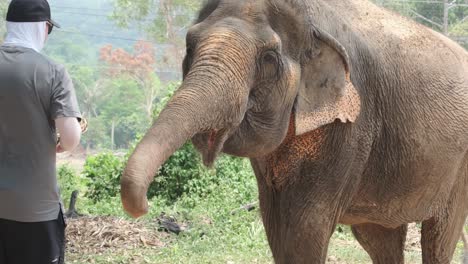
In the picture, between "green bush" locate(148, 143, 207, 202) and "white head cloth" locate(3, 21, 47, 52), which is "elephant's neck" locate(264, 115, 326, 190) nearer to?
"white head cloth" locate(3, 21, 47, 52)

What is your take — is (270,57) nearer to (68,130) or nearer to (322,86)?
(322,86)

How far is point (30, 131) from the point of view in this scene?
4.05 m

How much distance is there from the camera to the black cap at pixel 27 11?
13.5ft

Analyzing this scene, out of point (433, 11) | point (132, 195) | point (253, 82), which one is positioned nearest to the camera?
point (132, 195)

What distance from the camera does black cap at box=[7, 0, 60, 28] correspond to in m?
4.12

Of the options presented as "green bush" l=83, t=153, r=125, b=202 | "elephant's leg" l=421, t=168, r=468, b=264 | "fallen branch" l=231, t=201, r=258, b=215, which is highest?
"elephant's leg" l=421, t=168, r=468, b=264

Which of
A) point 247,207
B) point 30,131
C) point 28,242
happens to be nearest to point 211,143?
point 30,131

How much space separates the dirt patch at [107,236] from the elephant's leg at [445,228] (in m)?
3.21

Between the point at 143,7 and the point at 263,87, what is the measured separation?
2817cm

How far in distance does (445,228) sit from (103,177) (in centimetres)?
724

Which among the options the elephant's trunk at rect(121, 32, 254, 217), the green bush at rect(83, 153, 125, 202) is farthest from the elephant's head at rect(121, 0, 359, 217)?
A: the green bush at rect(83, 153, 125, 202)

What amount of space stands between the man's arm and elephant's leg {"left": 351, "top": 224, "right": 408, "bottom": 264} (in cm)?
288

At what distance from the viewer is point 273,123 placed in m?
4.28

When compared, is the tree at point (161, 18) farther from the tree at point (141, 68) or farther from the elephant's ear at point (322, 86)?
the elephant's ear at point (322, 86)
